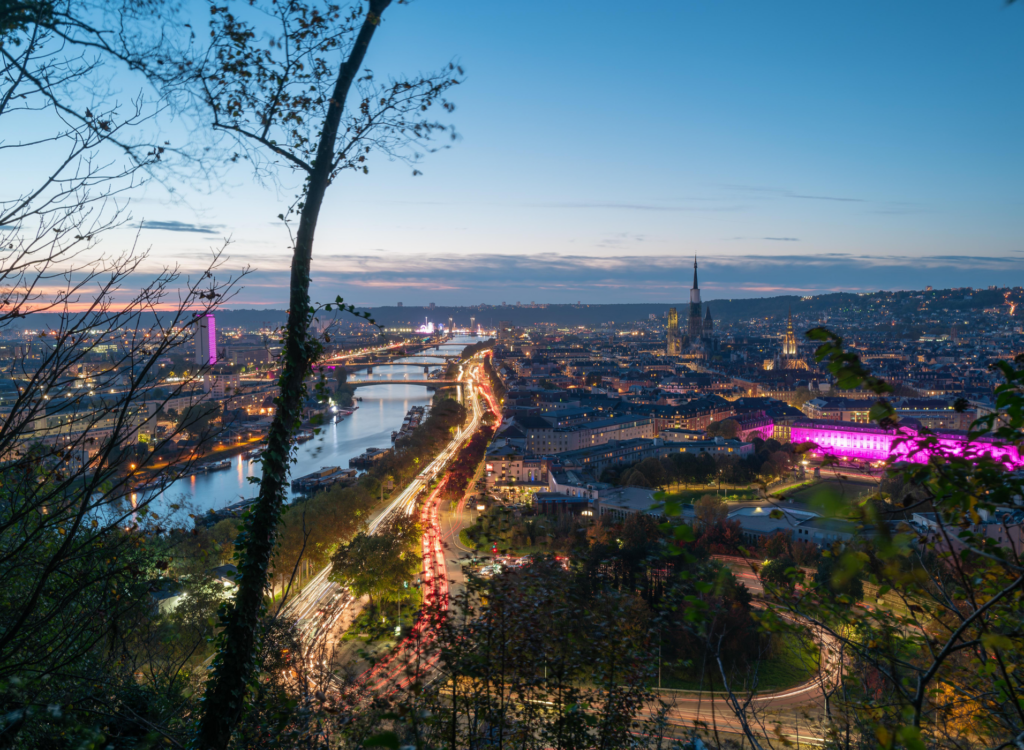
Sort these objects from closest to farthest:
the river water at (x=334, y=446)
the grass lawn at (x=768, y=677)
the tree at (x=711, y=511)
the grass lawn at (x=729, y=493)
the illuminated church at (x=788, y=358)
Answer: the grass lawn at (x=768, y=677)
the tree at (x=711, y=511)
the river water at (x=334, y=446)
the grass lawn at (x=729, y=493)
the illuminated church at (x=788, y=358)

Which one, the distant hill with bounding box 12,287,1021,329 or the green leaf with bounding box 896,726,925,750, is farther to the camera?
the distant hill with bounding box 12,287,1021,329

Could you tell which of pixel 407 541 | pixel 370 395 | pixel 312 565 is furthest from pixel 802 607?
pixel 370 395

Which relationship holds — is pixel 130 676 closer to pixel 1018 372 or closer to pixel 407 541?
pixel 1018 372

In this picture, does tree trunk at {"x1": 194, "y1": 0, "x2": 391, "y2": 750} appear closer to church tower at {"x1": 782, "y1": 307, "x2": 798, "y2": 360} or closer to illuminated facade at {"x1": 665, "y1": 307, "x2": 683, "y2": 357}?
church tower at {"x1": 782, "y1": 307, "x2": 798, "y2": 360}

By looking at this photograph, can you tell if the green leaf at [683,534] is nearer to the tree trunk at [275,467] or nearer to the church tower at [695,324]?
the tree trunk at [275,467]

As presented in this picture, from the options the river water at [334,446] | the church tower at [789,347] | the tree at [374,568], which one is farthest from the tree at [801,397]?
the tree at [374,568]

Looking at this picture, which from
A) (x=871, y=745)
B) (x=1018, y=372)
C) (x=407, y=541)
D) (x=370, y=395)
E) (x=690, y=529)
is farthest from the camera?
(x=370, y=395)

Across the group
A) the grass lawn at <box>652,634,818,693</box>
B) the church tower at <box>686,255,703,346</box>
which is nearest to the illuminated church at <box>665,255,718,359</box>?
the church tower at <box>686,255,703,346</box>
